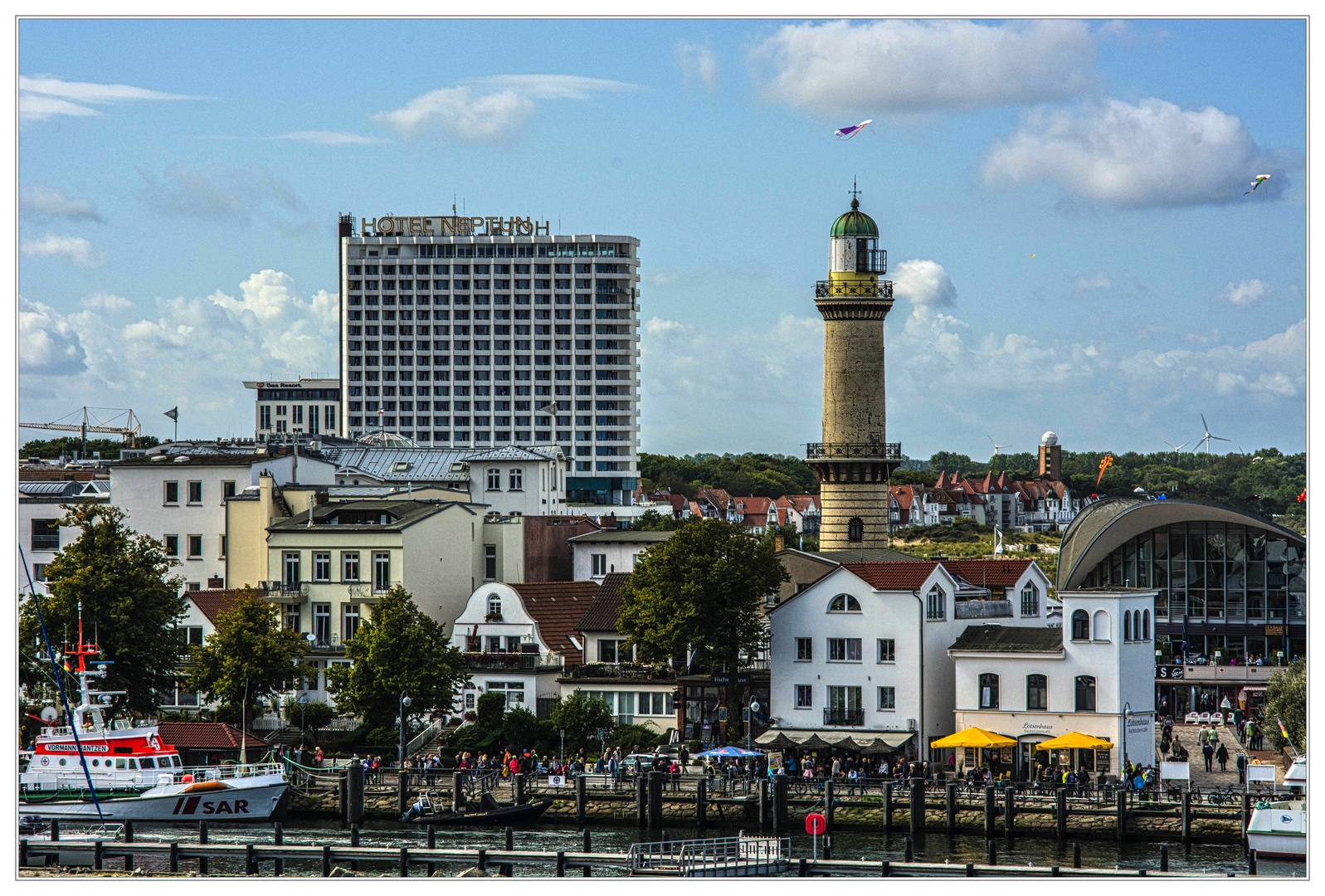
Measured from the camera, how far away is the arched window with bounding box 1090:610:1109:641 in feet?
211

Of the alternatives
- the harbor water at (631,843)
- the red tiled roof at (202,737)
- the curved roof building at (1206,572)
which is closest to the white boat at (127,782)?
the harbor water at (631,843)

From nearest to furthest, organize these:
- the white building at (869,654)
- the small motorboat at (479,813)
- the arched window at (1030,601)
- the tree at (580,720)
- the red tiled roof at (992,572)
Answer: the small motorboat at (479,813)
the white building at (869,654)
the tree at (580,720)
the red tiled roof at (992,572)
the arched window at (1030,601)

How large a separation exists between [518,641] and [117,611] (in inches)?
612

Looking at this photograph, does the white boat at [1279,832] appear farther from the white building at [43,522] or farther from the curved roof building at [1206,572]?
the white building at [43,522]

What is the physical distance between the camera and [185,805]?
61344mm

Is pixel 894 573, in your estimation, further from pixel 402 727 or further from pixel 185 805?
pixel 185 805

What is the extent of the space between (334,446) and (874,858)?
84.5 meters

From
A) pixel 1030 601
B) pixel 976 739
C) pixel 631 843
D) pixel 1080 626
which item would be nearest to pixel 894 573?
pixel 1080 626

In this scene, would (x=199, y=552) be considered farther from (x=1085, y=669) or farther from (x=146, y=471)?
(x=1085, y=669)

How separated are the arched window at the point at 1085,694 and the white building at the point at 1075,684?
28 mm

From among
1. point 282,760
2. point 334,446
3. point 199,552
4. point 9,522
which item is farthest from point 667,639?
point 334,446

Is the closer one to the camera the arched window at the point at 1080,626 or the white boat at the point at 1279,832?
the white boat at the point at 1279,832

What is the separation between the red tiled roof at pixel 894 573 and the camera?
222 feet

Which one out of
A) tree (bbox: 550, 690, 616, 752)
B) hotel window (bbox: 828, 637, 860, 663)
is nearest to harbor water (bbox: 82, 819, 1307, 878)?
tree (bbox: 550, 690, 616, 752)
